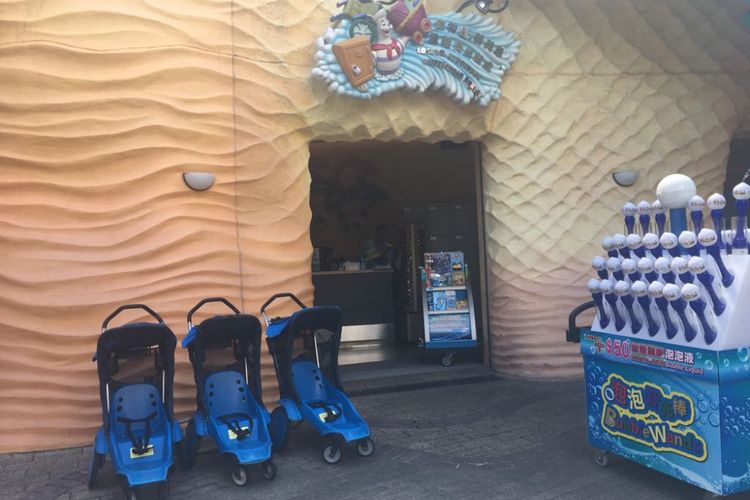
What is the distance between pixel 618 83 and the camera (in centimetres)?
684

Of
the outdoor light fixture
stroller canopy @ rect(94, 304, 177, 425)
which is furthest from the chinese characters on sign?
the outdoor light fixture

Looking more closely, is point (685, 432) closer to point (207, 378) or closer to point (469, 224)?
point (207, 378)

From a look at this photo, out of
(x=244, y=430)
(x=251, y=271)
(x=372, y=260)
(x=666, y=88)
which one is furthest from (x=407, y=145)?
(x=244, y=430)

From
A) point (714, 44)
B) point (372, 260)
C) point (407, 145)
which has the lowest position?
point (372, 260)

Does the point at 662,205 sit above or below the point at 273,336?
above

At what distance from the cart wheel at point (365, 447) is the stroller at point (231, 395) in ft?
2.21

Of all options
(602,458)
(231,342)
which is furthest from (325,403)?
(602,458)

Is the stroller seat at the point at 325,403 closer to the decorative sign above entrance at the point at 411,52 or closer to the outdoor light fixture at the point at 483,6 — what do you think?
the decorative sign above entrance at the point at 411,52

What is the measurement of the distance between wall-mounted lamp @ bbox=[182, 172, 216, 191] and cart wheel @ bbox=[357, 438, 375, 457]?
2602mm

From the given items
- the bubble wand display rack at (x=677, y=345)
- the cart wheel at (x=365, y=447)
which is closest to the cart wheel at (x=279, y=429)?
the cart wheel at (x=365, y=447)

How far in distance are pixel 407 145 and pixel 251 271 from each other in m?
4.78

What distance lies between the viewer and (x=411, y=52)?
595 cm

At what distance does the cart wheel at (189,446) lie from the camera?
13.6ft

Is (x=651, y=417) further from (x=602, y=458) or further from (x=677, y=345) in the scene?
(x=602, y=458)
